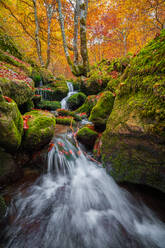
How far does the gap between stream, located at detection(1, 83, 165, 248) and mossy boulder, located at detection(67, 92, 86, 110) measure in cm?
680

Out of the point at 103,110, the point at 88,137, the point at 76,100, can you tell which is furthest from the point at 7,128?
the point at 76,100

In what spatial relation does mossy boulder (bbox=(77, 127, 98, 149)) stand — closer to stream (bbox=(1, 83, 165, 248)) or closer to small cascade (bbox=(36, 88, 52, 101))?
stream (bbox=(1, 83, 165, 248))

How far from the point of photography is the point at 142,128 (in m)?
1.93

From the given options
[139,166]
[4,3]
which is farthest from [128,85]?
[4,3]

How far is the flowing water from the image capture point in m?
1.64

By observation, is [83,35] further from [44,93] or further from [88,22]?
[88,22]

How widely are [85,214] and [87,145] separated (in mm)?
2167

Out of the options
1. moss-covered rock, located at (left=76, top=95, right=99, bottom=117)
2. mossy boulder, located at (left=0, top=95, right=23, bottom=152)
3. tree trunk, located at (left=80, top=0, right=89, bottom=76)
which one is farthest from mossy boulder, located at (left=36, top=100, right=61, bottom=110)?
mossy boulder, located at (left=0, top=95, right=23, bottom=152)

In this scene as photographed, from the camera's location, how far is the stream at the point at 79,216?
1.64 m

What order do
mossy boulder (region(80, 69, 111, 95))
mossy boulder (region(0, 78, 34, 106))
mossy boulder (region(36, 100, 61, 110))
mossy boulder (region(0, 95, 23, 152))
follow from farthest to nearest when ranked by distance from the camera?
1. mossy boulder (region(36, 100, 61, 110))
2. mossy boulder (region(80, 69, 111, 95))
3. mossy boulder (region(0, 78, 34, 106))
4. mossy boulder (region(0, 95, 23, 152))

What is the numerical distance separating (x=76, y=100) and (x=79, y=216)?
7954 millimetres

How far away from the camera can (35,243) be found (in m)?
1.56

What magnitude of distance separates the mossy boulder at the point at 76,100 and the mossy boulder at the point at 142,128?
6.75 m

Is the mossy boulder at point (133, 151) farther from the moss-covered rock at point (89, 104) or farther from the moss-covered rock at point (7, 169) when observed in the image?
the moss-covered rock at point (89, 104)
